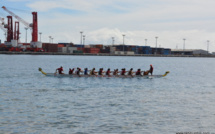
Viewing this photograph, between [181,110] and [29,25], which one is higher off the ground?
[29,25]

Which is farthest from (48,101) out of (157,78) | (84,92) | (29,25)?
(29,25)

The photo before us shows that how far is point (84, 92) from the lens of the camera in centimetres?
3472

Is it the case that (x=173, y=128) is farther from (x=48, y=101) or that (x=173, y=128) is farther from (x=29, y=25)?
(x=29, y=25)

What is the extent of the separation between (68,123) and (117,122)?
10.8 ft

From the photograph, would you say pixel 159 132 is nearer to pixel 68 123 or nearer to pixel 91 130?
pixel 91 130

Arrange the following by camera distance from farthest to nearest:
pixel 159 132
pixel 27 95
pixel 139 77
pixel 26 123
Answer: pixel 139 77 → pixel 27 95 → pixel 26 123 → pixel 159 132

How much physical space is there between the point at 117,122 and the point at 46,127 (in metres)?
4.77

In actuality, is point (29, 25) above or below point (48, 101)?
above

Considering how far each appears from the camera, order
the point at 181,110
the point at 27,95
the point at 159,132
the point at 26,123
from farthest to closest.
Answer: the point at 27,95 < the point at 181,110 < the point at 26,123 < the point at 159,132

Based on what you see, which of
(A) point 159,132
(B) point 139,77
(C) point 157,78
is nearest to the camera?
(A) point 159,132

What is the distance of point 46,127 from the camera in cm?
1939

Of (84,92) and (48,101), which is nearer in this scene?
(48,101)

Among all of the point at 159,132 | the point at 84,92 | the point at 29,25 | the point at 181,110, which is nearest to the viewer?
the point at 159,132

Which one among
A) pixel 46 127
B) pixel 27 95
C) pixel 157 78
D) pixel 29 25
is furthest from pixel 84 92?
pixel 29 25
